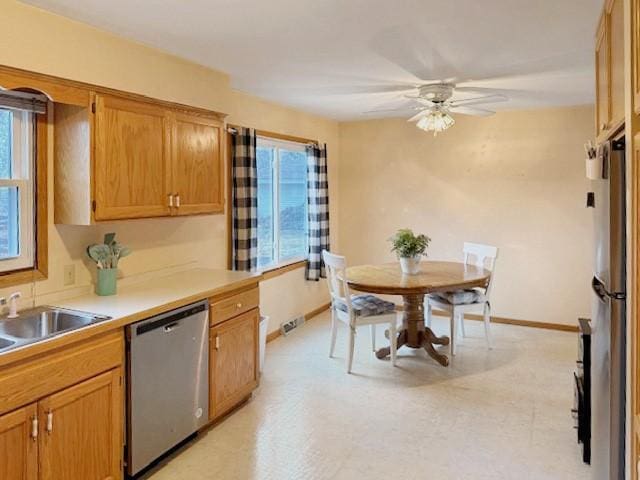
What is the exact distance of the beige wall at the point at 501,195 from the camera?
16.9ft

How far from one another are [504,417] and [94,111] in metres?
3.05

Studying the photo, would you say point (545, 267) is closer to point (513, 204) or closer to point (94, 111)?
point (513, 204)

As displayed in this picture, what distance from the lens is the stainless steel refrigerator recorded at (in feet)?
5.69

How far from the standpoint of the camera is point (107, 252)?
2.87 metres

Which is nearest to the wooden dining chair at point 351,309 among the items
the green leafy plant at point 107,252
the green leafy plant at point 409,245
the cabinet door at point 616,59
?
the green leafy plant at point 409,245

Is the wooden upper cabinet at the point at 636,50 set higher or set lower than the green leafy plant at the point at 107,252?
higher

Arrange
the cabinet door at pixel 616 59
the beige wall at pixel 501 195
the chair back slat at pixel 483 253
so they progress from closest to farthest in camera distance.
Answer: the cabinet door at pixel 616 59
the chair back slat at pixel 483 253
the beige wall at pixel 501 195

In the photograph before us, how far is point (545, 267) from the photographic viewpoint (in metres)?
5.30

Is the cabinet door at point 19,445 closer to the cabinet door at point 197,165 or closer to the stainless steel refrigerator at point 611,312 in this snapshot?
the cabinet door at point 197,165

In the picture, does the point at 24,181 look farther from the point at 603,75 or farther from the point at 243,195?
the point at 603,75

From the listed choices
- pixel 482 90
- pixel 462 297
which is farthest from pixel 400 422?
pixel 482 90

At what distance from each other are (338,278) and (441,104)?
1682 mm

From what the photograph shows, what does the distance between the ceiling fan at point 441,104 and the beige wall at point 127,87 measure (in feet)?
4.88

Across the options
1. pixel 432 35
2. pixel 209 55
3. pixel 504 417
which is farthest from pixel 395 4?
pixel 504 417
